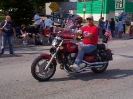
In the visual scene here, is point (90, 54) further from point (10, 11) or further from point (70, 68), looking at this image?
point (10, 11)

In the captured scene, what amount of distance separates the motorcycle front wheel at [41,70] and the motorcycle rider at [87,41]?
0.64 meters

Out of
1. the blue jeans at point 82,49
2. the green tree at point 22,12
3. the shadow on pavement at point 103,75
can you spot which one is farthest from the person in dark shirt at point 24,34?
the blue jeans at point 82,49

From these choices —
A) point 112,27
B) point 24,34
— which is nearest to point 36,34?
point 24,34

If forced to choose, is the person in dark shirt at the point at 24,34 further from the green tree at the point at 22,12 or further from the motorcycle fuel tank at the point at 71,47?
the motorcycle fuel tank at the point at 71,47

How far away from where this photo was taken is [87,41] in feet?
24.7

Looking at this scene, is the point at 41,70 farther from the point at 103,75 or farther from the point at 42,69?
the point at 103,75

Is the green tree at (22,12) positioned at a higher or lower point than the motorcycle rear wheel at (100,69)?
higher

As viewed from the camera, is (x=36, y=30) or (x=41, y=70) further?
(x=36, y=30)

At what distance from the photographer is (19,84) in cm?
675

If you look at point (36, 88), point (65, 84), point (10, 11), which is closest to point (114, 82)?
point (65, 84)

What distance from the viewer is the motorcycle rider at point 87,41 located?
720cm

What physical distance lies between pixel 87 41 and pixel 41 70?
1.55m

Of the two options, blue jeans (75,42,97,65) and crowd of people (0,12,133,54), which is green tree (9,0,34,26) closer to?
crowd of people (0,12,133,54)

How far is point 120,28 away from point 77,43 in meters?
15.2
